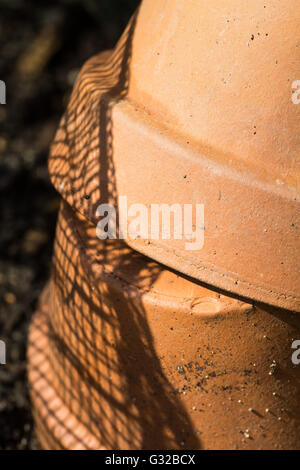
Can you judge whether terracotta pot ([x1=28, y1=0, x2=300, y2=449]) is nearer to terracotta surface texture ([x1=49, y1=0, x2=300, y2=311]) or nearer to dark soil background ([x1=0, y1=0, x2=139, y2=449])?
terracotta surface texture ([x1=49, y1=0, x2=300, y2=311])

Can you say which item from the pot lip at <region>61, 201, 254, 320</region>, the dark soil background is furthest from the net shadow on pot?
the dark soil background

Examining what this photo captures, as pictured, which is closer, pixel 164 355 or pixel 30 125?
pixel 164 355

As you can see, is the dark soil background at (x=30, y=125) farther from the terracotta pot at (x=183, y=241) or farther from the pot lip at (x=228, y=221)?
the pot lip at (x=228, y=221)

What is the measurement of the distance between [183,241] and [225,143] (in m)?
0.21

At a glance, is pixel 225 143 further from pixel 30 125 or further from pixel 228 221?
pixel 30 125

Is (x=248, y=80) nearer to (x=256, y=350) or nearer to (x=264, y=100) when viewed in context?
(x=264, y=100)

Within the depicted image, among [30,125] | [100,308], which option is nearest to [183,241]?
[100,308]

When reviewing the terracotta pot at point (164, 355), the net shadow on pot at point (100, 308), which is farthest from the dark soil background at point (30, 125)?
the terracotta pot at point (164, 355)

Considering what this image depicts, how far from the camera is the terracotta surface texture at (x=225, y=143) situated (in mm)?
971

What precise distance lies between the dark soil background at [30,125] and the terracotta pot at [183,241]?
2.69 ft

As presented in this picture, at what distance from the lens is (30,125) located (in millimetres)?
2662

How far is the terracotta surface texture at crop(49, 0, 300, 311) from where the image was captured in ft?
3.18

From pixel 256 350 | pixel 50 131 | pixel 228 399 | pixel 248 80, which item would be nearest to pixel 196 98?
pixel 248 80

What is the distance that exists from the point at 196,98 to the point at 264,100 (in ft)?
0.45
